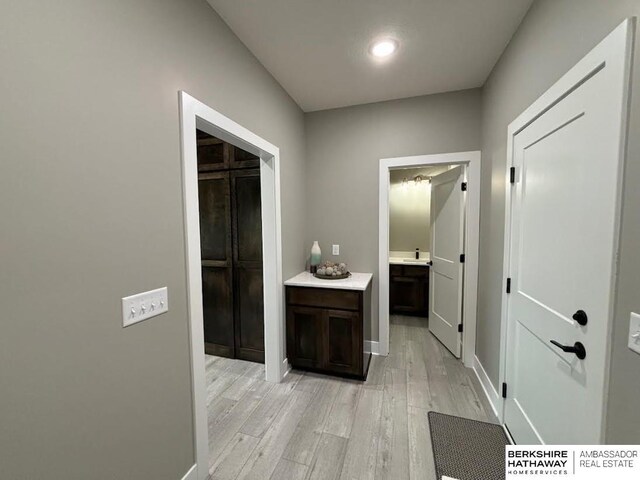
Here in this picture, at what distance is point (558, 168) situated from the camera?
1270 mm

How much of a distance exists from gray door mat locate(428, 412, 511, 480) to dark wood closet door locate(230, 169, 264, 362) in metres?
1.71

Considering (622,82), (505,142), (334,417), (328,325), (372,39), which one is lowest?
(334,417)

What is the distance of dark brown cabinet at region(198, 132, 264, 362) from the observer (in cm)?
259

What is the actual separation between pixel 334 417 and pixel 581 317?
5.39 feet

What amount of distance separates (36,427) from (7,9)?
4.07 ft

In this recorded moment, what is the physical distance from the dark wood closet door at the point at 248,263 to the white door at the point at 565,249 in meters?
2.11

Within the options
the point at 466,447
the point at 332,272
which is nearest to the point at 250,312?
the point at 332,272

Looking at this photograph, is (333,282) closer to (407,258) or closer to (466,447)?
(466,447)

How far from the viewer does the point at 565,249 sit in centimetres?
122

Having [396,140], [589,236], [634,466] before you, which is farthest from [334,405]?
[396,140]

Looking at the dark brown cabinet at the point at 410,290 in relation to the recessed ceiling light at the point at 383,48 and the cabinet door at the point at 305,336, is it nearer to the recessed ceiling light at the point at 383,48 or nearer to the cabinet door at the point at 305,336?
the cabinet door at the point at 305,336

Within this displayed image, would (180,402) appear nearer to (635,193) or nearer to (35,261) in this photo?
(35,261)

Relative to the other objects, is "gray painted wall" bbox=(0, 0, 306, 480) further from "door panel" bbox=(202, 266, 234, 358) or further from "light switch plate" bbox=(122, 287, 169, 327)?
"door panel" bbox=(202, 266, 234, 358)

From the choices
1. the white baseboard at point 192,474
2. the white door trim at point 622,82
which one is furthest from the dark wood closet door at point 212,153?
the white door trim at point 622,82
